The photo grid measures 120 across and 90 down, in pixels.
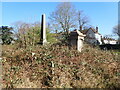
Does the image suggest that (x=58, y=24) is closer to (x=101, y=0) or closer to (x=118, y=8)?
(x=118, y=8)

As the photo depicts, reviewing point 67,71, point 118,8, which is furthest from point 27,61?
point 118,8

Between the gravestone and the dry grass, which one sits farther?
the gravestone

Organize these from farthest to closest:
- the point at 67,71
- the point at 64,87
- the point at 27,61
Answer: the point at 27,61 < the point at 67,71 < the point at 64,87

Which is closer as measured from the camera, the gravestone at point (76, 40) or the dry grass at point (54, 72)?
the dry grass at point (54, 72)

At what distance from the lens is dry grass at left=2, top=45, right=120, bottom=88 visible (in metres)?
2.93

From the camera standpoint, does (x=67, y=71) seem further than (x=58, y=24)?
No

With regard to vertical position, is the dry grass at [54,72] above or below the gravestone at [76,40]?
below

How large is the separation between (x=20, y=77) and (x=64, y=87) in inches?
46.7

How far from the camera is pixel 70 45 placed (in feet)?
18.2

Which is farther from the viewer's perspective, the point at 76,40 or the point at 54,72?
the point at 76,40

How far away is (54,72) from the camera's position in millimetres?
3295

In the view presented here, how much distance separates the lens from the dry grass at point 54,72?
2934 mm

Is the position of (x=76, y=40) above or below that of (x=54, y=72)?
above

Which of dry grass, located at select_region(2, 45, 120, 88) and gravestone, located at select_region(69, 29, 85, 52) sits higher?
gravestone, located at select_region(69, 29, 85, 52)
